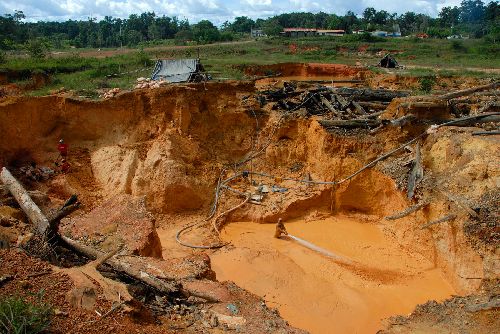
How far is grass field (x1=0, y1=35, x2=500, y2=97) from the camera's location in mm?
21578

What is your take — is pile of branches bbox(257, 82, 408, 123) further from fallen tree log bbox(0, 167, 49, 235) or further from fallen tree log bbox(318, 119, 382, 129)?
fallen tree log bbox(0, 167, 49, 235)

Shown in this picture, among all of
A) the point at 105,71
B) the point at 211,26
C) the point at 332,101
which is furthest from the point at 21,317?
the point at 211,26

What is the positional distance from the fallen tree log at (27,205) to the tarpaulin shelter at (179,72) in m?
9.85

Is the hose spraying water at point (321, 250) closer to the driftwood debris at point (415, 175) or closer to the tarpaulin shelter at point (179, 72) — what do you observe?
the driftwood debris at point (415, 175)

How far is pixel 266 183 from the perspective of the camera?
15.7 m

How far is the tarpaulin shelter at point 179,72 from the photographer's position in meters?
18.6

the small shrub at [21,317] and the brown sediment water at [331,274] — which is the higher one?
the small shrub at [21,317]

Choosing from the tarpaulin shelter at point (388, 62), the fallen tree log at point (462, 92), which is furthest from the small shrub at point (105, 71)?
the tarpaulin shelter at point (388, 62)

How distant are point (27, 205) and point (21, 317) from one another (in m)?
4.68

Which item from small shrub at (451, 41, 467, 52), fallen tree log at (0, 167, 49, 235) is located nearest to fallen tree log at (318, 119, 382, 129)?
fallen tree log at (0, 167, 49, 235)

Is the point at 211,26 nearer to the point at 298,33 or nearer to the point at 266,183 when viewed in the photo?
the point at 298,33

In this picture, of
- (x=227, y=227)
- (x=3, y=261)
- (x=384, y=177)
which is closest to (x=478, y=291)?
(x=384, y=177)

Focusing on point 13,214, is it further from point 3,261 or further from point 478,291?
point 478,291

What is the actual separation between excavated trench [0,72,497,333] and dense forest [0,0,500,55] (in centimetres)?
2757
